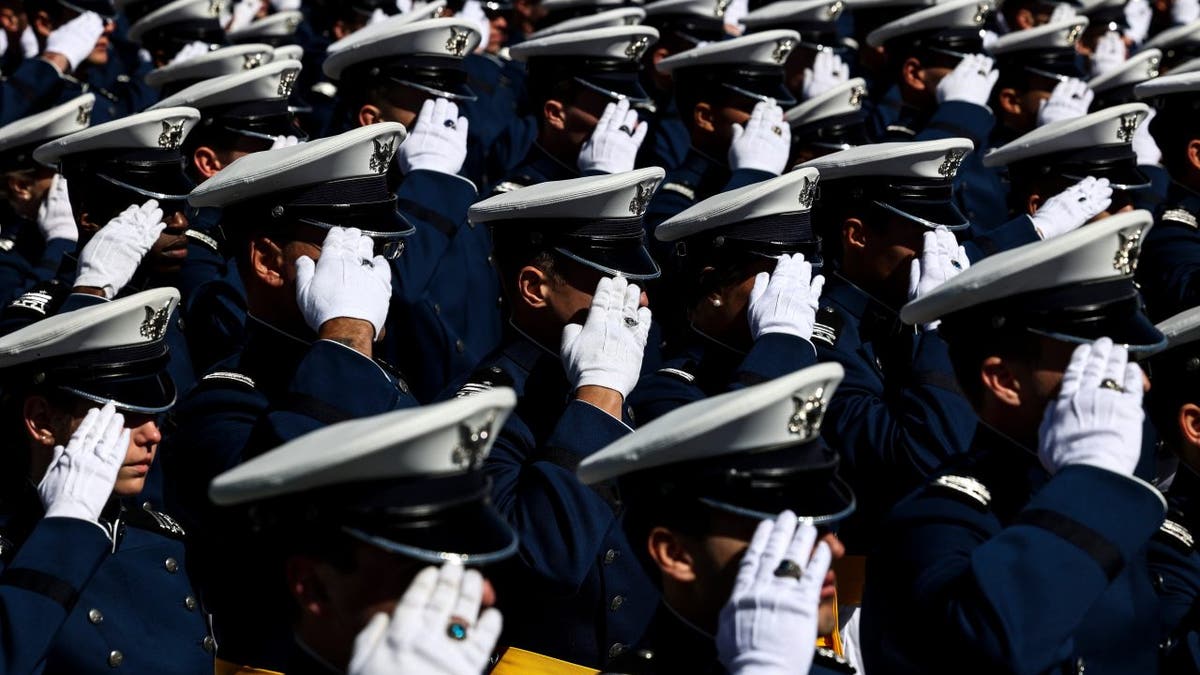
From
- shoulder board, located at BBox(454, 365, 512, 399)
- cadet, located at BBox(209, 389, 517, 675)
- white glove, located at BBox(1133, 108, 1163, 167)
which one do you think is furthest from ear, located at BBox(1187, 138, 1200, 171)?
cadet, located at BBox(209, 389, 517, 675)

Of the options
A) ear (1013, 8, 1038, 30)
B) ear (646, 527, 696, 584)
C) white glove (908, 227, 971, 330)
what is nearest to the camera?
ear (646, 527, 696, 584)

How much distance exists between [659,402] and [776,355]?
37 cm

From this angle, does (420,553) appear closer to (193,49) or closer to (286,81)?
(286,81)

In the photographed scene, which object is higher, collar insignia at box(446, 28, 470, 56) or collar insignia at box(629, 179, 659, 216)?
collar insignia at box(629, 179, 659, 216)

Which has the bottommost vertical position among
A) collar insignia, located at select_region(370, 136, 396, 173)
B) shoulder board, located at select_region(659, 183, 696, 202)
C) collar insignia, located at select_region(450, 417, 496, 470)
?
shoulder board, located at select_region(659, 183, 696, 202)

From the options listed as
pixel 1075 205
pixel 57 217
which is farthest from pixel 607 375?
pixel 57 217

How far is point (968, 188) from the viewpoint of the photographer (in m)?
7.03

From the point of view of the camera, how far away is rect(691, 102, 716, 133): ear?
6.66 metres

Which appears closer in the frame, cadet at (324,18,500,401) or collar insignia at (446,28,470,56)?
cadet at (324,18,500,401)

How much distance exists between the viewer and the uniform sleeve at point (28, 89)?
8102 millimetres

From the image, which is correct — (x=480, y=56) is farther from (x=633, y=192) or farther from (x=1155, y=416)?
(x=1155, y=416)

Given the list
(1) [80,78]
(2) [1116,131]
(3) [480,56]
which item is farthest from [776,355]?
(1) [80,78]

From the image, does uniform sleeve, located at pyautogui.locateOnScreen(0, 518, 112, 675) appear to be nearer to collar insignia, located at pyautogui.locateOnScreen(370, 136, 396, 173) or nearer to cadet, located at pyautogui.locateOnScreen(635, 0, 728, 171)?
collar insignia, located at pyautogui.locateOnScreen(370, 136, 396, 173)

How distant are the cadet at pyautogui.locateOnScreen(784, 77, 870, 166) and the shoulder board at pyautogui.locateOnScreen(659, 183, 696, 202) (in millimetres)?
486
